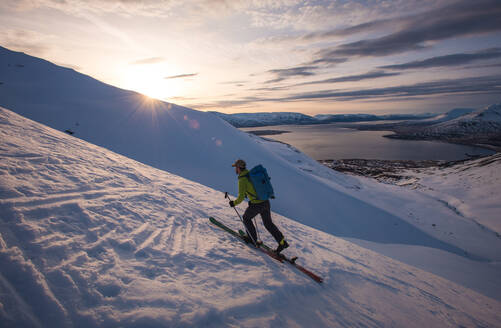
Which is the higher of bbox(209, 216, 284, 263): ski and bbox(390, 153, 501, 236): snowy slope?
bbox(209, 216, 284, 263): ski

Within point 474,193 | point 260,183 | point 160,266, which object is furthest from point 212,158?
point 474,193

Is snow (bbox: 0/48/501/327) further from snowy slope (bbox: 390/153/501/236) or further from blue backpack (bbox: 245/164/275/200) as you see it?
snowy slope (bbox: 390/153/501/236)

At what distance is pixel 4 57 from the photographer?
60.2ft

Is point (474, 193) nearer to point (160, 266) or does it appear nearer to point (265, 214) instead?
point (265, 214)

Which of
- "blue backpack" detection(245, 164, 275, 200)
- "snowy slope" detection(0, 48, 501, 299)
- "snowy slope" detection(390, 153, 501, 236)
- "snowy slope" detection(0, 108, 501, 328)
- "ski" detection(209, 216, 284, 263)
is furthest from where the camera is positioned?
"snowy slope" detection(390, 153, 501, 236)

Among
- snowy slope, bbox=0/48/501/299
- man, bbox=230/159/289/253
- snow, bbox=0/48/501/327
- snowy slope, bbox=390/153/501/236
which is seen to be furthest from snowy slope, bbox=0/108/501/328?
snowy slope, bbox=390/153/501/236

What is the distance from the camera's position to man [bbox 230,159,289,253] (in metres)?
5.12

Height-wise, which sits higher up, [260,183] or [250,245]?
[260,183]

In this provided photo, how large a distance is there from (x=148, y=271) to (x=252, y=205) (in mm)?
2592

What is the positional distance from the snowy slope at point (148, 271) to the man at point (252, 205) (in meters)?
0.50

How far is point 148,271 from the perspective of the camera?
3584mm

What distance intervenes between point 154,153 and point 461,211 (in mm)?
31212

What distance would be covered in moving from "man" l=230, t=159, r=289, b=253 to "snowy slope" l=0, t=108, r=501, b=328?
0.50 metres

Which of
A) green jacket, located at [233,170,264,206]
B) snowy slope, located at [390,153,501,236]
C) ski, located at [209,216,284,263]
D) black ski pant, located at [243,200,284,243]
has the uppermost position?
green jacket, located at [233,170,264,206]
